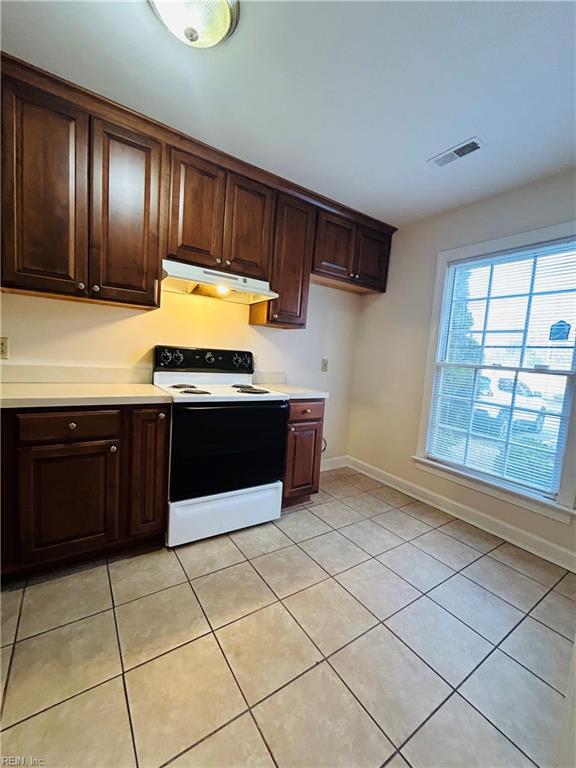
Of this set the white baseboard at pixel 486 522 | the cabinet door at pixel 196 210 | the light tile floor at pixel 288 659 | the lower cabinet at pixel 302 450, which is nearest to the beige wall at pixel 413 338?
the white baseboard at pixel 486 522

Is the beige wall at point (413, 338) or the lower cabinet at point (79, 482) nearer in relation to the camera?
the lower cabinet at point (79, 482)

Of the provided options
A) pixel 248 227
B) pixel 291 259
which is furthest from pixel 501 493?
pixel 248 227

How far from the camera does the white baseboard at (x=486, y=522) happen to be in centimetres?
196

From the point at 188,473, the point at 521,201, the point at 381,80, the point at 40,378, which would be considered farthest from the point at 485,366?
the point at 40,378

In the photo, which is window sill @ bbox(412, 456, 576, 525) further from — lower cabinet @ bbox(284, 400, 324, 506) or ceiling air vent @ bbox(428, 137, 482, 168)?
ceiling air vent @ bbox(428, 137, 482, 168)

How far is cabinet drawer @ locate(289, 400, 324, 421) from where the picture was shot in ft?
7.49

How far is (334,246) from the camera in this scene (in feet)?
8.63

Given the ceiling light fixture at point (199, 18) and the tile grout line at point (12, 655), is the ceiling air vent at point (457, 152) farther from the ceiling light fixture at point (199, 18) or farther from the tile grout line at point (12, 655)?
the tile grout line at point (12, 655)

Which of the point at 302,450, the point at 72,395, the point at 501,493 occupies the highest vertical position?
the point at 72,395

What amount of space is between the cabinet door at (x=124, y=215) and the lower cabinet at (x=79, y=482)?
739 millimetres

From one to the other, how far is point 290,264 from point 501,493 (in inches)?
90.2

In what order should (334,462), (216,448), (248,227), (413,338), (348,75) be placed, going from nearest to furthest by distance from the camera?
(348,75), (216,448), (248,227), (413,338), (334,462)

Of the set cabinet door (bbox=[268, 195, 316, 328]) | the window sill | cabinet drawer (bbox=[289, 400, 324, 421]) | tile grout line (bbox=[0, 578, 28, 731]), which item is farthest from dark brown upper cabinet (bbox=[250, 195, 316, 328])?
tile grout line (bbox=[0, 578, 28, 731])

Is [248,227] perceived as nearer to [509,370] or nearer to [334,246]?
[334,246]
